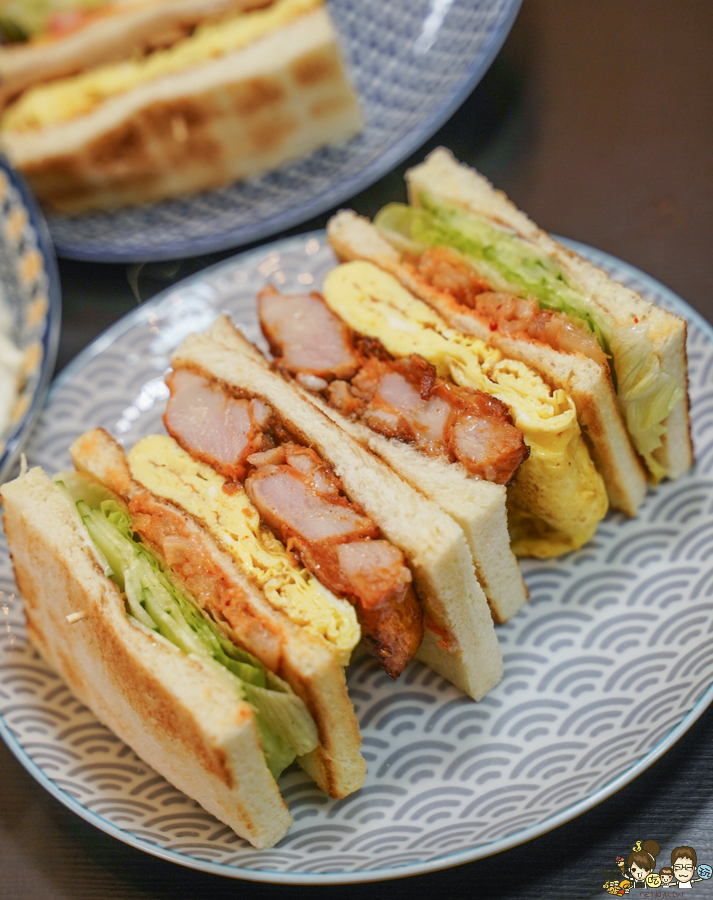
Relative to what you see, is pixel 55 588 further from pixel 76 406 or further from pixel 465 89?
pixel 465 89

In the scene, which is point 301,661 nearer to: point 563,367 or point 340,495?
point 340,495

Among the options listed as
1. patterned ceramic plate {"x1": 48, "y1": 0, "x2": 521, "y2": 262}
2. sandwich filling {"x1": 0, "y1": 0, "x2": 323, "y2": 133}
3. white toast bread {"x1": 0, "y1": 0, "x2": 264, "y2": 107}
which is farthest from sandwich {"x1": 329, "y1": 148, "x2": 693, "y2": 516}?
white toast bread {"x1": 0, "y1": 0, "x2": 264, "y2": 107}

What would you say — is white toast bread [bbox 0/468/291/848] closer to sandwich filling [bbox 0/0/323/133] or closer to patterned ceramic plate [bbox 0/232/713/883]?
patterned ceramic plate [bbox 0/232/713/883]

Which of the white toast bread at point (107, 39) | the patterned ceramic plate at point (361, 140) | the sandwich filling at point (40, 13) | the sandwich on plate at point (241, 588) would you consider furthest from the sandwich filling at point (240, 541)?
the sandwich filling at point (40, 13)

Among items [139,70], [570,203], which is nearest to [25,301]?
[139,70]

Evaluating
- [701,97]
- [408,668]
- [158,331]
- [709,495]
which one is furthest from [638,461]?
[701,97]
